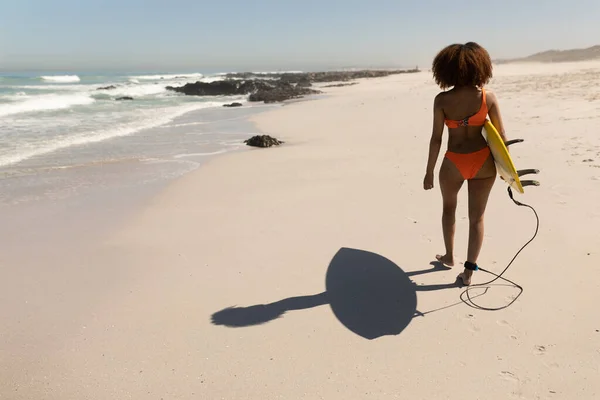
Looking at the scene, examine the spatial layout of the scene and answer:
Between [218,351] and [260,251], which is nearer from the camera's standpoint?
[218,351]

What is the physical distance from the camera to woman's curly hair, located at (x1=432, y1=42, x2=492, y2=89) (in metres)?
2.58

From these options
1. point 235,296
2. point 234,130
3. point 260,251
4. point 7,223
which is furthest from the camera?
point 234,130

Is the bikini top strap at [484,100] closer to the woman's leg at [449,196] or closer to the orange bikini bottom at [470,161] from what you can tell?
the orange bikini bottom at [470,161]

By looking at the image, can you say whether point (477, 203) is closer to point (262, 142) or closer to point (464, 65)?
point (464, 65)

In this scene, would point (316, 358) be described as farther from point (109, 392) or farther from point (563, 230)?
point (563, 230)

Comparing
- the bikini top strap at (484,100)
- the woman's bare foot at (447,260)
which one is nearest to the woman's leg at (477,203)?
the woman's bare foot at (447,260)

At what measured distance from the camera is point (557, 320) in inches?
100

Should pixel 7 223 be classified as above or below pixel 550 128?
below

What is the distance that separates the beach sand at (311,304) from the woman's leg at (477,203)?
0.77 feet

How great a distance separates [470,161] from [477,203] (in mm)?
326

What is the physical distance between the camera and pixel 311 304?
9.36ft

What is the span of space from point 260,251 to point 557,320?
2.26 meters

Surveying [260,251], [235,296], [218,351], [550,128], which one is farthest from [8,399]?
[550,128]

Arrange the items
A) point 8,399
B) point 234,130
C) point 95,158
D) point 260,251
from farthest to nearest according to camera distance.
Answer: point 234,130, point 95,158, point 260,251, point 8,399
